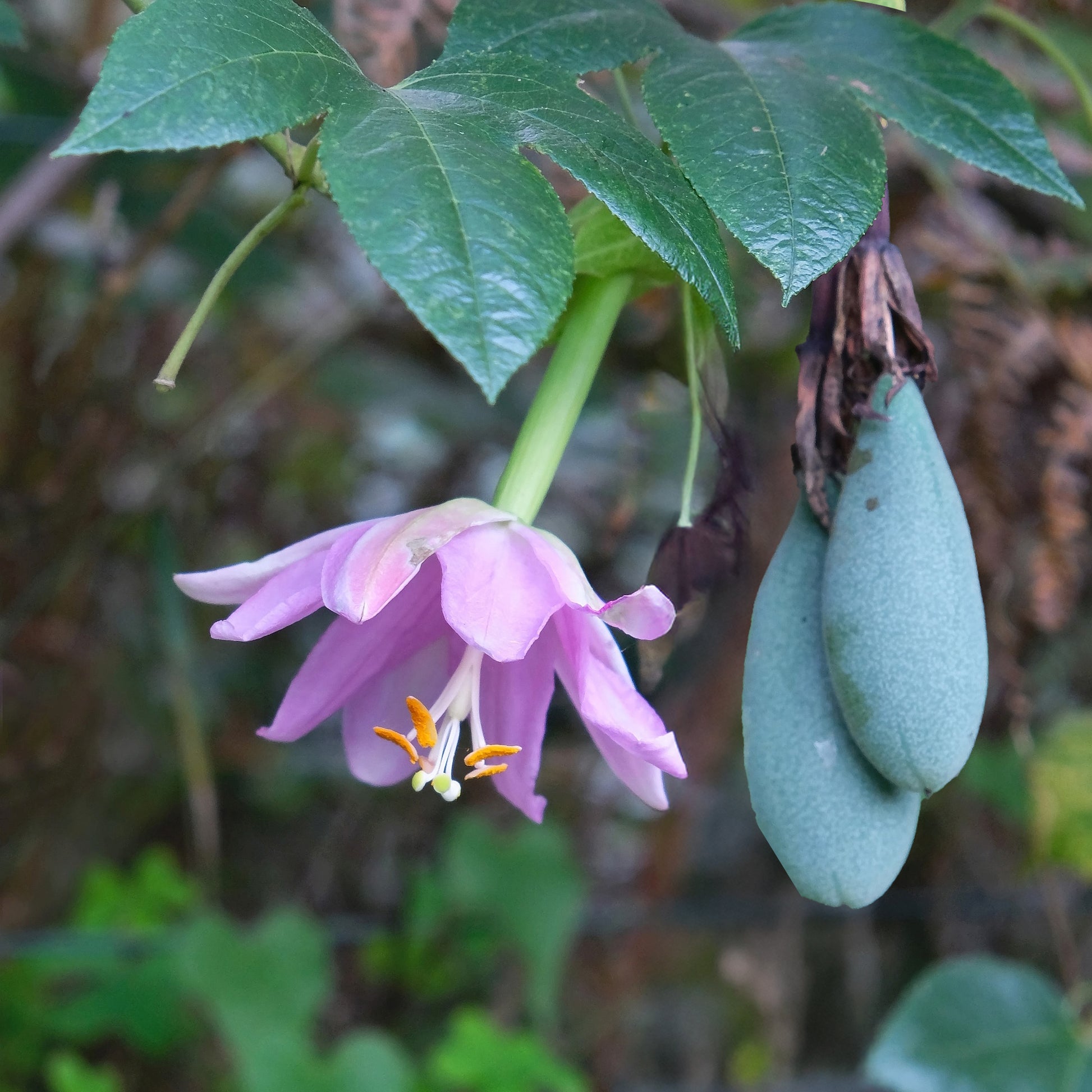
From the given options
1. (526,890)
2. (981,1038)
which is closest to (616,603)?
(981,1038)

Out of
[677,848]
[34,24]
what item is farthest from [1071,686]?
[34,24]

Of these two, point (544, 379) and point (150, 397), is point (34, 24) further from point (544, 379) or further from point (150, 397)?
point (544, 379)

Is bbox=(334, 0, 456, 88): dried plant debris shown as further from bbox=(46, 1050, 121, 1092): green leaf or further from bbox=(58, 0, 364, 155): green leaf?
bbox=(46, 1050, 121, 1092): green leaf

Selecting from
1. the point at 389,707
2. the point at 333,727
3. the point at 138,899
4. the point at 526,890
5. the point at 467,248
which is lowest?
the point at 333,727

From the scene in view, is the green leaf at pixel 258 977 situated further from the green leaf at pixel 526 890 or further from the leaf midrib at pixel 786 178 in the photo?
the leaf midrib at pixel 786 178

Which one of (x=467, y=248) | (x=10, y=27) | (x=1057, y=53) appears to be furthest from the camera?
(x=1057, y=53)

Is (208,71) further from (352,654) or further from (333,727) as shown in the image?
(333,727)
